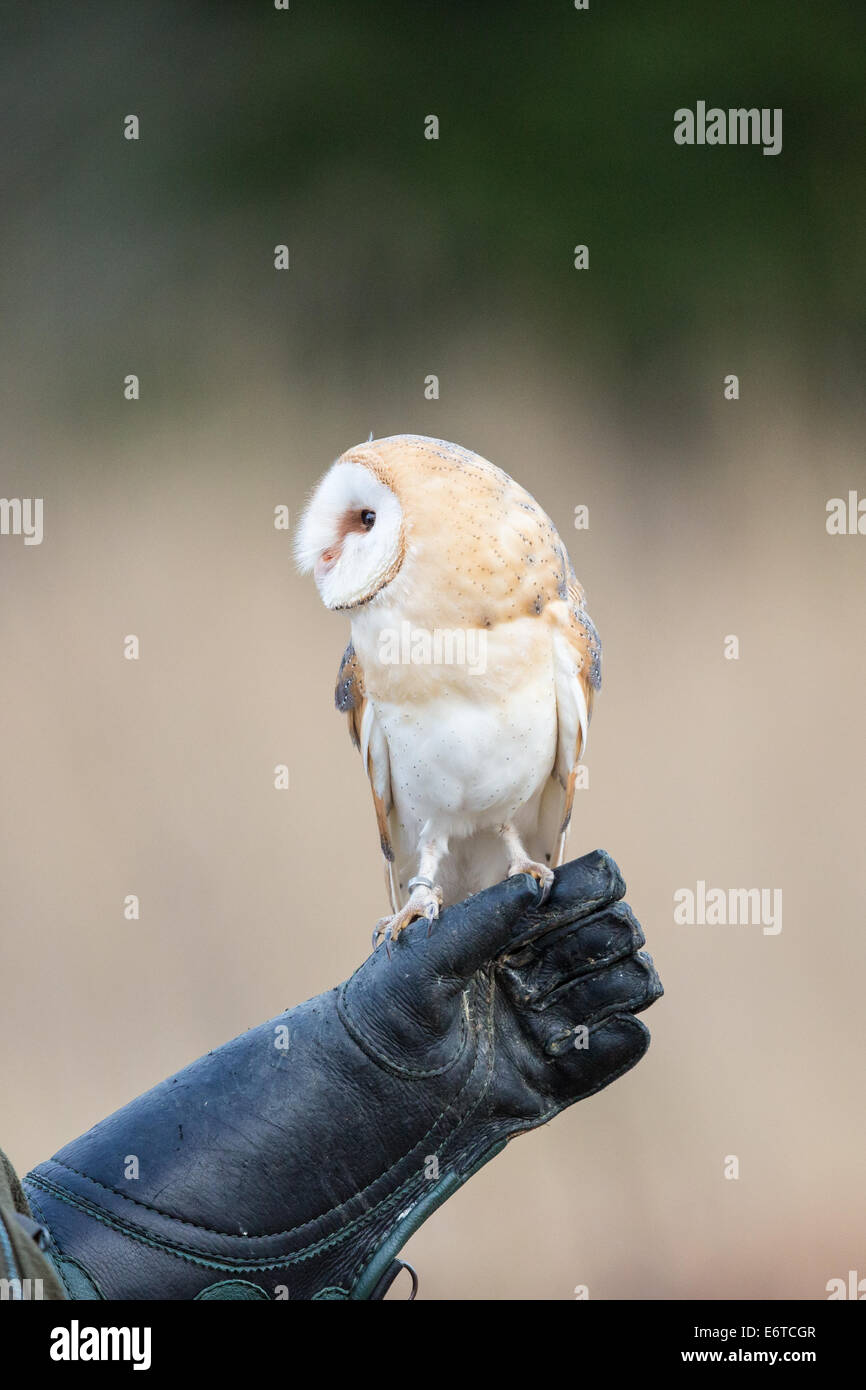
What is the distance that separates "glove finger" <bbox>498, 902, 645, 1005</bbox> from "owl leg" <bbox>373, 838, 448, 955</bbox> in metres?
0.09

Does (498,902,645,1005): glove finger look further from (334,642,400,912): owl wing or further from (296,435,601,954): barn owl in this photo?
(334,642,400,912): owl wing

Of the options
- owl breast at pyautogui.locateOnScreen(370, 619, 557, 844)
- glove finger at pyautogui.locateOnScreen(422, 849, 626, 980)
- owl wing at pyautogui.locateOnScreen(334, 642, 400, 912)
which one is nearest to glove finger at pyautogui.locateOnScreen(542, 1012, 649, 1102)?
glove finger at pyautogui.locateOnScreen(422, 849, 626, 980)

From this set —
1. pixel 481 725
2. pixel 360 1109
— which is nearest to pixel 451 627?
pixel 481 725

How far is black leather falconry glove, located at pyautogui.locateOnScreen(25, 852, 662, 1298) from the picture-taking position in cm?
95

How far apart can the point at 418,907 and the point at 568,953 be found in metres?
0.15

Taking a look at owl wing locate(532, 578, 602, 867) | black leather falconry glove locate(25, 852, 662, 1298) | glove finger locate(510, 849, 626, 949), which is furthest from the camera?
owl wing locate(532, 578, 602, 867)

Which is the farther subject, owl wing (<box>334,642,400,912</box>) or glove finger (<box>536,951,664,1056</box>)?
owl wing (<box>334,642,400,912</box>)

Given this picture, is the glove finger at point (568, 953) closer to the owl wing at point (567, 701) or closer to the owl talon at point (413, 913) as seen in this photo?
the owl talon at point (413, 913)

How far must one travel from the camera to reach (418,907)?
1.16 meters

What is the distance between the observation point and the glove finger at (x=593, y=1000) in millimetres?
1094

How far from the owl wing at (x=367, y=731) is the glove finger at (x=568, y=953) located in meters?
0.26

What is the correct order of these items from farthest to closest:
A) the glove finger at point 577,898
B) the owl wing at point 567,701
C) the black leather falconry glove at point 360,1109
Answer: the owl wing at point 567,701
the glove finger at point 577,898
the black leather falconry glove at point 360,1109

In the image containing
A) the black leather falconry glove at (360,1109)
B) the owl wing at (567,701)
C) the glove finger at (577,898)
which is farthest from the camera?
the owl wing at (567,701)

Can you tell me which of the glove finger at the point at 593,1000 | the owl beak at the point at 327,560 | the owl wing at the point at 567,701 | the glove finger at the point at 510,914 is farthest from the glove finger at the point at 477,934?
the owl beak at the point at 327,560
